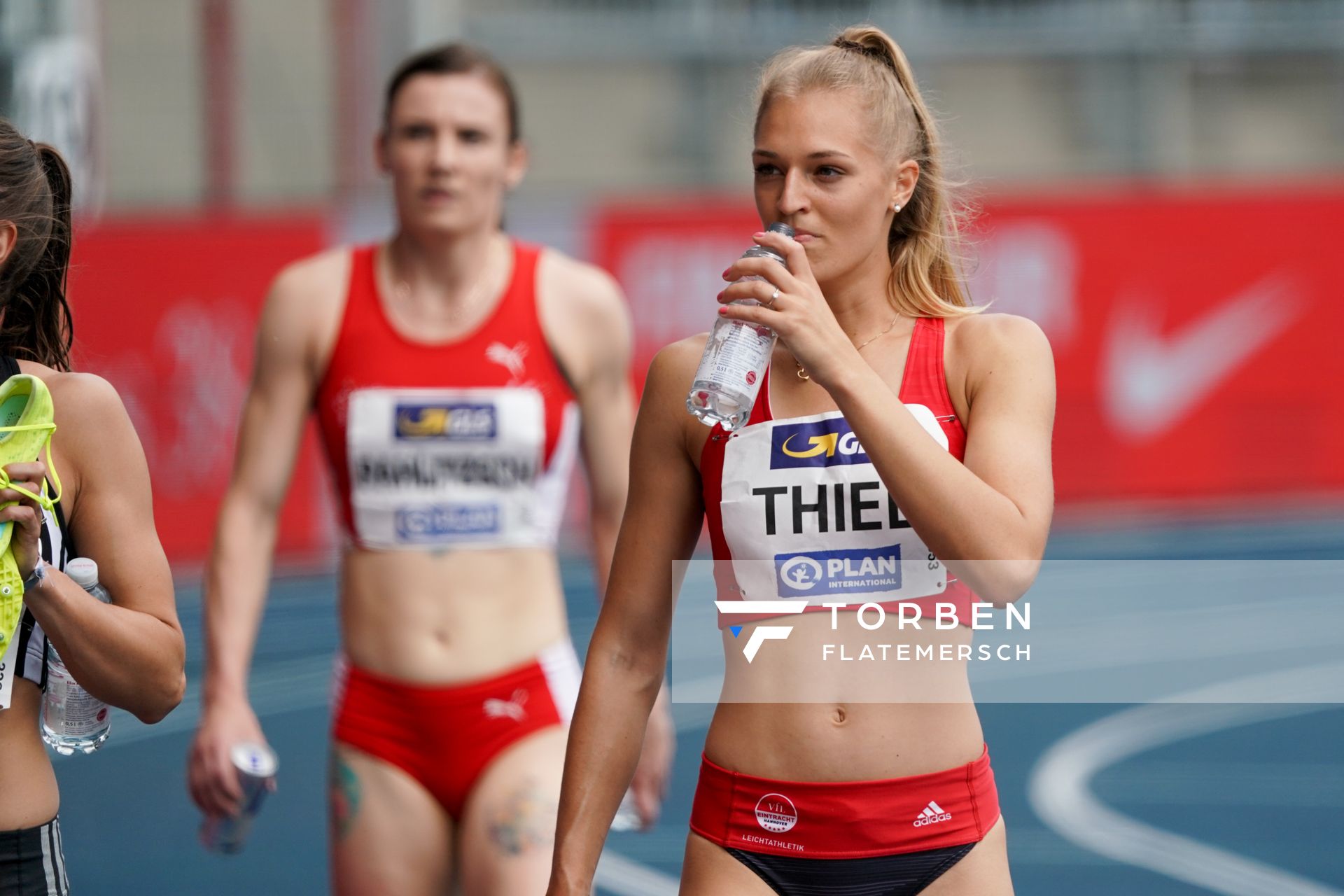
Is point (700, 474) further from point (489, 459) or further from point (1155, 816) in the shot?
point (1155, 816)

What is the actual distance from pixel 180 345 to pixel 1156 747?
23.4 feet

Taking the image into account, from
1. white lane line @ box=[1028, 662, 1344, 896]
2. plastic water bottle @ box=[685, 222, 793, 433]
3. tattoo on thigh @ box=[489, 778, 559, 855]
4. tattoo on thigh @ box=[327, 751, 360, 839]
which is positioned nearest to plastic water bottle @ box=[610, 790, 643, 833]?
tattoo on thigh @ box=[489, 778, 559, 855]

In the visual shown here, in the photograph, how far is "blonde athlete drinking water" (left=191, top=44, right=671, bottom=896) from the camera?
382 centimetres

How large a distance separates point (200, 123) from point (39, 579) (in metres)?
13.4

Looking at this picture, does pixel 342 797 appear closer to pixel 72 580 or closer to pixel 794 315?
pixel 72 580

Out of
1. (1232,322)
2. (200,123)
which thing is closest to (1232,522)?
(1232,322)

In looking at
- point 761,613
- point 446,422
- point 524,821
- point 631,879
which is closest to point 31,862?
point 761,613

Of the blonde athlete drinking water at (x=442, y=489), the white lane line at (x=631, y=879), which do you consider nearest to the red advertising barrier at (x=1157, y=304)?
the white lane line at (x=631, y=879)

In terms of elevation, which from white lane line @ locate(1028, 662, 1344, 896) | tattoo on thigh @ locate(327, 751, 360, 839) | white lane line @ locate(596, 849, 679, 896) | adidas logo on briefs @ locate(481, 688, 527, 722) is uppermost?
adidas logo on briefs @ locate(481, 688, 527, 722)

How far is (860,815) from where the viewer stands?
257 cm

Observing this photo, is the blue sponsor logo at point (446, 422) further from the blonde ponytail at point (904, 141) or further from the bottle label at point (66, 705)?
the bottle label at point (66, 705)

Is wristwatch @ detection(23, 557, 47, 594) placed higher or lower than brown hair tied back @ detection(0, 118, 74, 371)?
lower

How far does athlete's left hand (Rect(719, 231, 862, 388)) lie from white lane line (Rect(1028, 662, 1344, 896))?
3.97 meters

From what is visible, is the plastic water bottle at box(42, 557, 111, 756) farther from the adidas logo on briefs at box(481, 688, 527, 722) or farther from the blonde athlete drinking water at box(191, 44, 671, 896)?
the adidas logo on briefs at box(481, 688, 527, 722)
